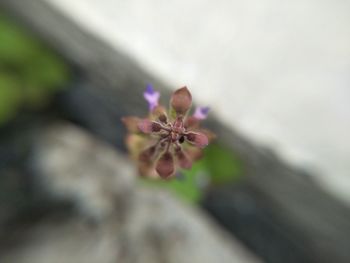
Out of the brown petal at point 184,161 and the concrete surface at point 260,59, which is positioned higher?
the concrete surface at point 260,59

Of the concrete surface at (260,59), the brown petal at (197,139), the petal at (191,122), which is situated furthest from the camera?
the concrete surface at (260,59)

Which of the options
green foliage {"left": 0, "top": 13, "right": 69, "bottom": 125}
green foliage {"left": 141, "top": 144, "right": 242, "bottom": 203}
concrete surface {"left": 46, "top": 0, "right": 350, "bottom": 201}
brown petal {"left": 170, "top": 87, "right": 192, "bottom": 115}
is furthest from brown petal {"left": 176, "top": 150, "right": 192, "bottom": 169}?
green foliage {"left": 0, "top": 13, "right": 69, "bottom": 125}

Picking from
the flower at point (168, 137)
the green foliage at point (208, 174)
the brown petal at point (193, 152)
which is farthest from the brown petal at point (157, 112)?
the green foliage at point (208, 174)

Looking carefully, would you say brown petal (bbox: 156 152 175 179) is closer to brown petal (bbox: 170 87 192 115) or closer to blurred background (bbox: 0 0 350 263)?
brown petal (bbox: 170 87 192 115)

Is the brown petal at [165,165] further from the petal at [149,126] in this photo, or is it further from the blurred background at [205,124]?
the blurred background at [205,124]

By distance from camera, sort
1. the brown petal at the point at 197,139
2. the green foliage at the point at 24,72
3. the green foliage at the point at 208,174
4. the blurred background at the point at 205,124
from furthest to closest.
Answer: the green foliage at the point at 24,72 → the green foliage at the point at 208,174 → the blurred background at the point at 205,124 → the brown petal at the point at 197,139

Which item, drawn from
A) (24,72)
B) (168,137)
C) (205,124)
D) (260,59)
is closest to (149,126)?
(168,137)

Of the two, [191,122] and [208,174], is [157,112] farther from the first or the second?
[208,174]

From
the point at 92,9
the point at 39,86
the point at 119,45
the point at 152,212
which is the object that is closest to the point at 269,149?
the point at 152,212
